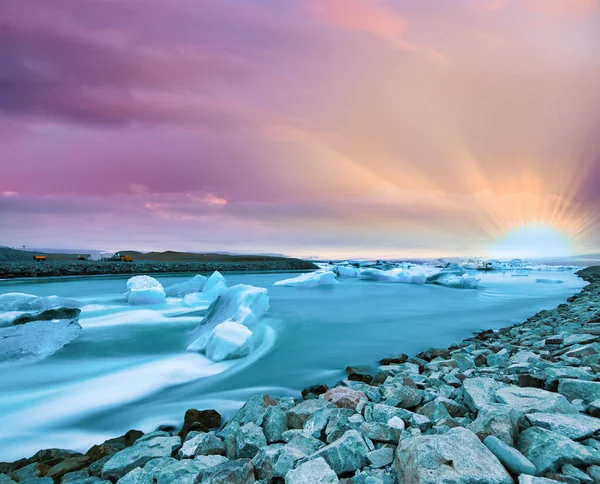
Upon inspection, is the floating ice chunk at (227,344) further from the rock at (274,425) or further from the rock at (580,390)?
the rock at (580,390)

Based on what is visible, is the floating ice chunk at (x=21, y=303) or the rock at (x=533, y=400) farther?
the floating ice chunk at (x=21, y=303)

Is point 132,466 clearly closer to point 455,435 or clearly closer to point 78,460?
point 78,460

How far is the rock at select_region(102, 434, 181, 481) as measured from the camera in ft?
8.96

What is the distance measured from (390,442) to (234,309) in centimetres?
594

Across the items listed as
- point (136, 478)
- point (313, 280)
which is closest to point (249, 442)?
point (136, 478)

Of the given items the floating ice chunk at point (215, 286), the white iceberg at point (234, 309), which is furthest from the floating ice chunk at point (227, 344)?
the floating ice chunk at point (215, 286)

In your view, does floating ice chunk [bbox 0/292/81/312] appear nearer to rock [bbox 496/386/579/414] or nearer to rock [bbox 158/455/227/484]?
rock [bbox 158/455/227/484]

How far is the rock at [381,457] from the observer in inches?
89.2

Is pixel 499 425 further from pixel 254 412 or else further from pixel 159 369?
pixel 159 369

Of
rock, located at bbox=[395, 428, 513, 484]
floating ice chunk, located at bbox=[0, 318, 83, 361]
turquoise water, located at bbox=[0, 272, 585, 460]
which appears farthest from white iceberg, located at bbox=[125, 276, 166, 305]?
rock, located at bbox=[395, 428, 513, 484]

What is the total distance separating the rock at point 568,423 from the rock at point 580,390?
1.73ft

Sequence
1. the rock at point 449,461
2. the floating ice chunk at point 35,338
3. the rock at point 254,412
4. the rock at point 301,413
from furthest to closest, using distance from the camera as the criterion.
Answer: the floating ice chunk at point 35,338, the rock at point 254,412, the rock at point 301,413, the rock at point 449,461

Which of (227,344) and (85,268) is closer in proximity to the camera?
(227,344)

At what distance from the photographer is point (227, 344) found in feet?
20.4
